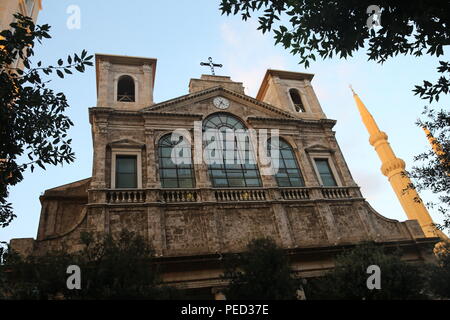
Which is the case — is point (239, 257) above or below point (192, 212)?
below

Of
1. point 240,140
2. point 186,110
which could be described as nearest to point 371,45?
point 240,140

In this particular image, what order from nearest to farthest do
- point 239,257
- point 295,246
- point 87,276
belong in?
1. point 87,276
2. point 239,257
3. point 295,246

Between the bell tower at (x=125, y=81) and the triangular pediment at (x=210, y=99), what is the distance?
1.28m

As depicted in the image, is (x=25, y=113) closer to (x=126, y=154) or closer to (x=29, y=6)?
(x=126, y=154)

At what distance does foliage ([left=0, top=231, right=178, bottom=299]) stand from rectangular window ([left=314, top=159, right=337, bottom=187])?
11.2 metres

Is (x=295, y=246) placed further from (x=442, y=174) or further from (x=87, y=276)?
(x=87, y=276)

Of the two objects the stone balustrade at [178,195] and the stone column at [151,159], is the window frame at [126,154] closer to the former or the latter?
the stone column at [151,159]

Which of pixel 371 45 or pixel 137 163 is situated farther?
pixel 137 163

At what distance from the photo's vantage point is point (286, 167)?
16938 mm

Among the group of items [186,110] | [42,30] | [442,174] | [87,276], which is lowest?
[87,276]

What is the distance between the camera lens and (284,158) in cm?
A: 1731

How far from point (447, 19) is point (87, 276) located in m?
9.77

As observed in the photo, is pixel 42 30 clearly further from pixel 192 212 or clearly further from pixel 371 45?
pixel 192 212

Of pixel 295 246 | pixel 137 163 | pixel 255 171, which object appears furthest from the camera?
pixel 255 171
